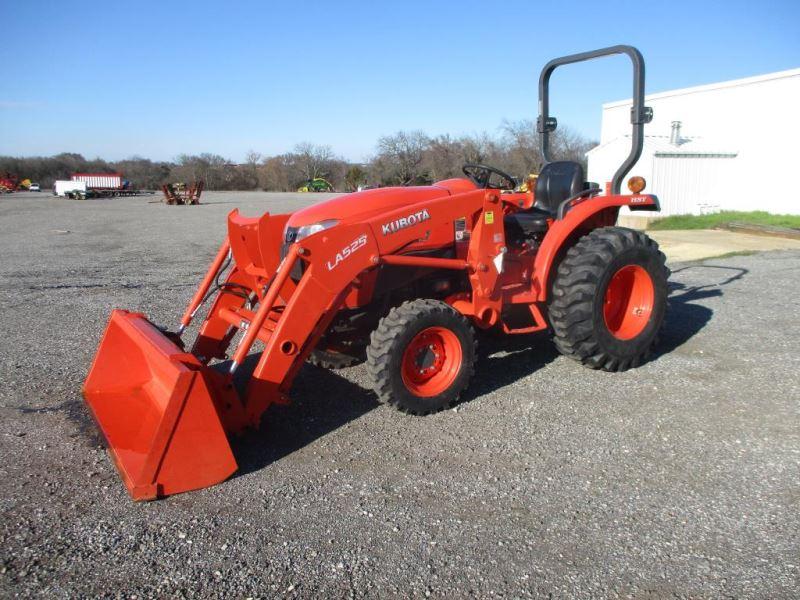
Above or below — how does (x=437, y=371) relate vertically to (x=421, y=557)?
above

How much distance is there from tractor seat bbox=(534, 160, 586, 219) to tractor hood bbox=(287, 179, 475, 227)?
1.17 metres

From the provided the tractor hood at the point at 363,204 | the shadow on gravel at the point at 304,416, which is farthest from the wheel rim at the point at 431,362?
the tractor hood at the point at 363,204

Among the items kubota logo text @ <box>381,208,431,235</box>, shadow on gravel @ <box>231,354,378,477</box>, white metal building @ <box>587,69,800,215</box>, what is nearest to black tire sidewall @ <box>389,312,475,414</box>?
shadow on gravel @ <box>231,354,378,477</box>

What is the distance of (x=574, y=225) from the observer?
16.1 feet

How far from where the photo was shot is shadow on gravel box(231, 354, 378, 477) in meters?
3.77

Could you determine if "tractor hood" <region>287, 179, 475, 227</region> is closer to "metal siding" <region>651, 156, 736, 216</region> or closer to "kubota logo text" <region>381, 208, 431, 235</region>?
"kubota logo text" <region>381, 208, 431, 235</region>

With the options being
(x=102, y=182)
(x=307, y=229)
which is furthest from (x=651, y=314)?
(x=102, y=182)

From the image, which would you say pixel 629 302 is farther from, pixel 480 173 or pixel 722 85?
pixel 722 85

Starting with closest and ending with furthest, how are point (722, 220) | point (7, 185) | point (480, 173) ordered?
point (480, 173) < point (722, 220) < point (7, 185)

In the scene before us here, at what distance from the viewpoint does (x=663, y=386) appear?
4.79 m

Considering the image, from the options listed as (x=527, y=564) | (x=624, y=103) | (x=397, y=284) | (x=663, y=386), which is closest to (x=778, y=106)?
(x=624, y=103)

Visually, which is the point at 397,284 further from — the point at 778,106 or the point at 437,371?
the point at 778,106

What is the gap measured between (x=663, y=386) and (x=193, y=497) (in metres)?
3.33

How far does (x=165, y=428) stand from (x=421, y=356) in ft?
5.56
